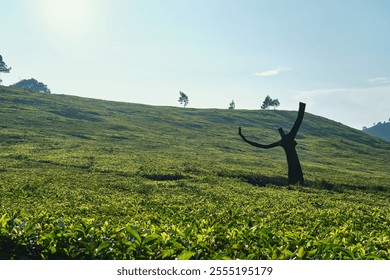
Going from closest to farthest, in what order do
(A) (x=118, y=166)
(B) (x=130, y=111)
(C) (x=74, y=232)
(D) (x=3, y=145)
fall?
(C) (x=74, y=232) → (A) (x=118, y=166) → (D) (x=3, y=145) → (B) (x=130, y=111)

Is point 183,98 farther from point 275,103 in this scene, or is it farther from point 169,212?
point 169,212

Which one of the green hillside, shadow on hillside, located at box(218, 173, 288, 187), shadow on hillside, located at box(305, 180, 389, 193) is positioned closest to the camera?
the green hillside

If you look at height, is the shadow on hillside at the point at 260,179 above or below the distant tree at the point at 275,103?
below

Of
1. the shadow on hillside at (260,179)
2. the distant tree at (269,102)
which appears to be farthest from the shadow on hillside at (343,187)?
the distant tree at (269,102)

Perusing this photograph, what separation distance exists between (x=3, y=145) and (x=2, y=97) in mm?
53929

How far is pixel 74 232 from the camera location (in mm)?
6328

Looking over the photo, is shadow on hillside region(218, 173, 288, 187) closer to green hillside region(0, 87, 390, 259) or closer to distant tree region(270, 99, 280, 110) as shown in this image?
green hillside region(0, 87, 390, 259)

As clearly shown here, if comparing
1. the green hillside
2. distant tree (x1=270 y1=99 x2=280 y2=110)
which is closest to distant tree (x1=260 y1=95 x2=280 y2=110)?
distant tree (x1=270 y1=99 x2=280 y2=110)

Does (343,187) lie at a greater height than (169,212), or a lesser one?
greater

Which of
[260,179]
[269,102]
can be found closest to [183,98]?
[269,102]

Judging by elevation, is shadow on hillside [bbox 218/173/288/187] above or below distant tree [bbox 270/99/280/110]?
below

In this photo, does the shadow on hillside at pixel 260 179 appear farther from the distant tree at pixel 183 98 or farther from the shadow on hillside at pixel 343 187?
the distant tree at pixel 183 98
